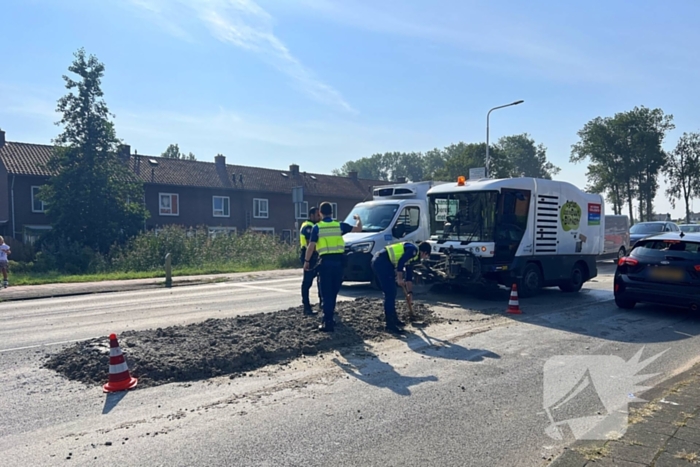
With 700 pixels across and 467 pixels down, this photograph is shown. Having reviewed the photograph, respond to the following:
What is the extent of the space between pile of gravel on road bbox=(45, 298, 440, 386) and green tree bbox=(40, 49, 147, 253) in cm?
1903

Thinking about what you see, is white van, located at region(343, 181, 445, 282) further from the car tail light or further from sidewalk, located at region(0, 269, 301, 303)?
sidewalk, located at region(0, 269, 301, 303)

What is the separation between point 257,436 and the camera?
4.41 m

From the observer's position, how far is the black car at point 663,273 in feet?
30.9

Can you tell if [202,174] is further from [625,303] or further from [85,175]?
[625,303]

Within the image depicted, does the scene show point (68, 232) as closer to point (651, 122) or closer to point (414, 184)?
point (414, 184)

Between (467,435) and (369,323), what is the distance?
417cm

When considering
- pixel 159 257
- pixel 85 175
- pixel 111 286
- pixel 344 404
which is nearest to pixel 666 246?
pixel 344 404

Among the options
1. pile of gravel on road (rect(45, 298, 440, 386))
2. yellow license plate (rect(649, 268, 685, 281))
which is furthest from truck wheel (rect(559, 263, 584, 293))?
pile of gravel on road (rect(45, 298, 440, 386))

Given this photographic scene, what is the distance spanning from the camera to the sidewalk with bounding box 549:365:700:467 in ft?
12.3

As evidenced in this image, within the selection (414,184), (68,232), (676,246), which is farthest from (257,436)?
(68,232)

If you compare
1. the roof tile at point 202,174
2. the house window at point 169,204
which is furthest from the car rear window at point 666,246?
the house window at point 169,204

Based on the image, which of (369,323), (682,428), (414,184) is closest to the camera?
(682,428)

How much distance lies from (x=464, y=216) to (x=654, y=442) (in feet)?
27.0

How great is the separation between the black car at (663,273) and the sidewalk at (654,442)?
16.5 feet
